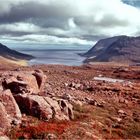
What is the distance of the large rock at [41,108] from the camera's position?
41844 millimetres

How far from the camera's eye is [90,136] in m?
37.3

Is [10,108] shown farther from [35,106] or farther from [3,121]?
[35,106]

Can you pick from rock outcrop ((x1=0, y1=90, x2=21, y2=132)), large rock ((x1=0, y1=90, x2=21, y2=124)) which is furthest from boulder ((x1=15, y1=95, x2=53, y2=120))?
large rock ((x1=0, y1=90, x2=21, y2=124))

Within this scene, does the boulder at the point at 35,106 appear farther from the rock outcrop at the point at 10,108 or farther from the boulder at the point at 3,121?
the boulder at the point at 3,121

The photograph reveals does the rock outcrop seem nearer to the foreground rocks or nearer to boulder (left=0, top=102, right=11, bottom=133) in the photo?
the foreground rocks

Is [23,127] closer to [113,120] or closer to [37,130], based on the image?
[37,130]

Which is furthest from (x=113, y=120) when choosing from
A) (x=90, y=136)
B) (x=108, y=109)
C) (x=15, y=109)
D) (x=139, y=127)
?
(x=15, y=109)

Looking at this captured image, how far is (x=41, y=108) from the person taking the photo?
41938 mm

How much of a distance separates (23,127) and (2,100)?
3.93 metres

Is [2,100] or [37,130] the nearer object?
[37,130]

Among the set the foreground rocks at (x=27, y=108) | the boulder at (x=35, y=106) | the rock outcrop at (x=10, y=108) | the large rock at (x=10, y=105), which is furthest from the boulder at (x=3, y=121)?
the boulder at (x=35, y=106)

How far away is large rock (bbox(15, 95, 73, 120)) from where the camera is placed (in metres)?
41.8

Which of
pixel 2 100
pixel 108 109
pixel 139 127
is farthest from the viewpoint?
pixel 108 109

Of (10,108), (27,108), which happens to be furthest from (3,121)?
(27,108)
